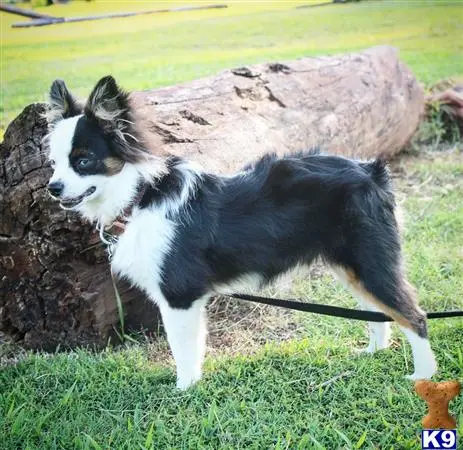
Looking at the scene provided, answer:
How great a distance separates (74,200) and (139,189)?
272 mm

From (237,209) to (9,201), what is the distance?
1.13m

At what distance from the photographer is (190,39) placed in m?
3.44

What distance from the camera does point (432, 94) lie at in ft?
17.5

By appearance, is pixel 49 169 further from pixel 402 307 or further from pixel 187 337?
pixel 402 307

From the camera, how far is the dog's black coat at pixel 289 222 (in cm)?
234

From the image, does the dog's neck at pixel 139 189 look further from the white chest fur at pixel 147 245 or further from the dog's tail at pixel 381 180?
the dog's tail at pixel 381 180

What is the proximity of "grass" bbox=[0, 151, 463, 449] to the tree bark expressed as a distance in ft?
0.70

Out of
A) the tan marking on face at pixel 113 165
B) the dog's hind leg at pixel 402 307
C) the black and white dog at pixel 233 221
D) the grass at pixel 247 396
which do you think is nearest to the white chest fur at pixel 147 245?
the black and white dog at pixel 233 221

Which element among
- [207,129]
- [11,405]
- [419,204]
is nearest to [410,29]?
[419,204]

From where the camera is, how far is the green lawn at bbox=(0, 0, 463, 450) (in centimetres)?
220

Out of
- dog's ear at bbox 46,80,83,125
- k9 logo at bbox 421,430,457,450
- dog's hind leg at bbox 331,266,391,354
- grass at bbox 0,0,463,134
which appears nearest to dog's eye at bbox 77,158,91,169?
dog's ear at bbox 46,80,83,125

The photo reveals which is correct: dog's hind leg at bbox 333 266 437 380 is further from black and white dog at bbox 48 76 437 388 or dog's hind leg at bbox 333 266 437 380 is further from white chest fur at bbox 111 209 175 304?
white chest fur at bbox 111 209 175 304

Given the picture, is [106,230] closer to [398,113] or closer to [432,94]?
[398,113]

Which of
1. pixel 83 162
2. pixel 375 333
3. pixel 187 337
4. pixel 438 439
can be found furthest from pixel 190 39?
pixel 438 439
